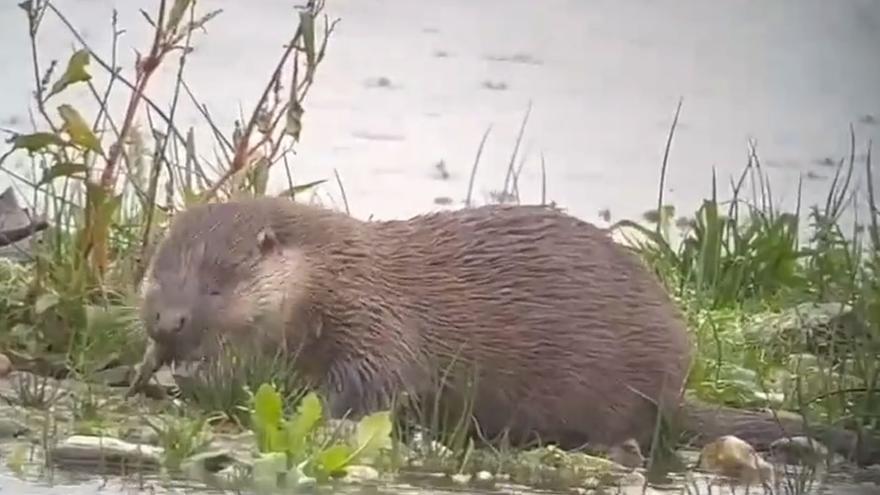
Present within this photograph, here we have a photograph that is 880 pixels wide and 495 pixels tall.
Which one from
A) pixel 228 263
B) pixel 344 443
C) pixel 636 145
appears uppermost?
pixel 636 145

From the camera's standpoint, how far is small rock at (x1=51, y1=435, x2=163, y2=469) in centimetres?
175

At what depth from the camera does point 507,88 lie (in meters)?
2.56

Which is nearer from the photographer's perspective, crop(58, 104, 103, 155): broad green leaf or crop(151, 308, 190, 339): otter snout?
crop(151, 308, 190, 339): otter snout

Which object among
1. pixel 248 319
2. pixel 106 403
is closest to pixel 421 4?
pixel 248 319

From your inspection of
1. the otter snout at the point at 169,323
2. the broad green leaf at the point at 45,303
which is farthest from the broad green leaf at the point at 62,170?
the otter snout at the point at 169,323

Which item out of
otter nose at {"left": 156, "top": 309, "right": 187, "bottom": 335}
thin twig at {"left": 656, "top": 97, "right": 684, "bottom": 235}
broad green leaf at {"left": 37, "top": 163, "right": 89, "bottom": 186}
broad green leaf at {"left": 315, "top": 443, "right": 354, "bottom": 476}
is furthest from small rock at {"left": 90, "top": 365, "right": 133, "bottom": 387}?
thin twig at {"left": 656, "top": 97, "right": 684, "bottom": 235}

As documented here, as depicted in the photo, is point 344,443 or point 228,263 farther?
point 228,263

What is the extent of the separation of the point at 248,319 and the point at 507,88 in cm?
60

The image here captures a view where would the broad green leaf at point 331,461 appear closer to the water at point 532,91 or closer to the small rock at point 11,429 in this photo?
the small rock at point 11,429

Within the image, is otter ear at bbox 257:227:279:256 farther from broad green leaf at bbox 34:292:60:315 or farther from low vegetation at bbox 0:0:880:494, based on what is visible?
broad green leaf at bbox 34:292:60:315

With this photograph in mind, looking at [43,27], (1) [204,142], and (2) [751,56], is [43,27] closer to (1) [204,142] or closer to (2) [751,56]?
(1) [204,142]

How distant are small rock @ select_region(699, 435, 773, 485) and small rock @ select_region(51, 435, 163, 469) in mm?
491

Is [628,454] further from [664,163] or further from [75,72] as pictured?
[75,72]

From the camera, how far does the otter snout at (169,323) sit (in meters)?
2.03
